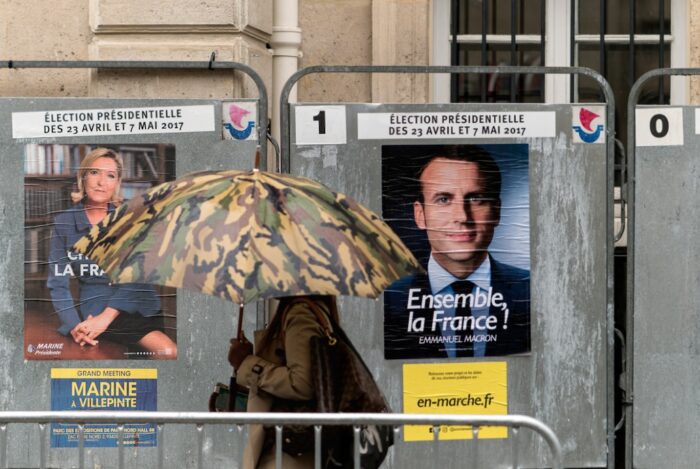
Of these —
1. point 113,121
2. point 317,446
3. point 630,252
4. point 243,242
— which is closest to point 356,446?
point 317,446

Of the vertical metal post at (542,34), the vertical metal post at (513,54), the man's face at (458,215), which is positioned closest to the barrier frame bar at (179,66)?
the man's face at (458,215)

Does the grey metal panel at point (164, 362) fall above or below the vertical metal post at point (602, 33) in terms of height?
below

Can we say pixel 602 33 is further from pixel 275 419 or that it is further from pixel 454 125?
pixel 275 419

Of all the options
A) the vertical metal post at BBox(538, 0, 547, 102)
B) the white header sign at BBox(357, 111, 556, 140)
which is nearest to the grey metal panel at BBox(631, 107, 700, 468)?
the white header sign at BBox(357, 111, 556, 140)

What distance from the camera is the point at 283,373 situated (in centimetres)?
512

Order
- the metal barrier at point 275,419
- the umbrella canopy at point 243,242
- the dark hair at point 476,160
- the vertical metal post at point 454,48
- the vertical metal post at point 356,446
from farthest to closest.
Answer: the vertical metal post at point 454,48 → the dark hair at point 476,160 → the vertical metal post at point 356,446 → the metal barrier at point 275,419 → the umbrella canopy at point 243,242

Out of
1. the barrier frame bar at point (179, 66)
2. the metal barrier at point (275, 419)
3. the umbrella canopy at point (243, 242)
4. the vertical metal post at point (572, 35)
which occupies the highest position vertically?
the vertical metal post at point (572, 35)

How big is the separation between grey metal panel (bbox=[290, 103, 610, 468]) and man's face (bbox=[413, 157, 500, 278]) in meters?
0.18

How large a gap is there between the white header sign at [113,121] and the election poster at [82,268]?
2.8 inches

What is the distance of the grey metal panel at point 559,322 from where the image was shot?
678cm

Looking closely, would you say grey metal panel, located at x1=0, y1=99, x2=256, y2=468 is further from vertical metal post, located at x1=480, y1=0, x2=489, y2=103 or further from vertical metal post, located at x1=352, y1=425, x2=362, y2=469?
vertical metal post, located at x1=480, y1=0, x2=489, y2=103

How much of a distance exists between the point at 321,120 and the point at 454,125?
0.68 m

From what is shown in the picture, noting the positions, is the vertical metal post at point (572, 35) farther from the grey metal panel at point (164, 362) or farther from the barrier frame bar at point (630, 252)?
the grey metal panel at point (164, 362)

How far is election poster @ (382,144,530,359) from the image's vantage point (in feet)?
22.2
